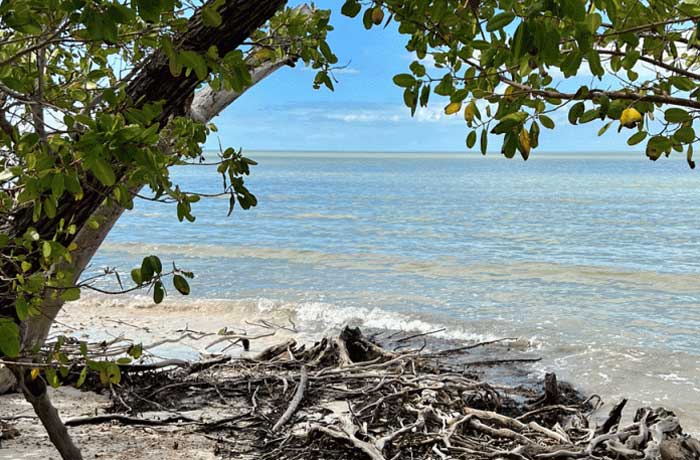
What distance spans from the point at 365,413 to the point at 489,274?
10954 millimetres

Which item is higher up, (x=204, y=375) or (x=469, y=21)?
(x=469, y=21)

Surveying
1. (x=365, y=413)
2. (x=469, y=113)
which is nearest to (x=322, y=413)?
(x=365, y=413)

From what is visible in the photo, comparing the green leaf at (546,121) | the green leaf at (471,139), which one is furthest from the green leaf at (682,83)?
the green leaf at (471,139)

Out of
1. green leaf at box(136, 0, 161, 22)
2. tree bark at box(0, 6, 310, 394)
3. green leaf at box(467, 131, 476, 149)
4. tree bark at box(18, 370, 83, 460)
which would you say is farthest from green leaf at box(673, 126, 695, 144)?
tree bark at box(18, 370, 83, 460)

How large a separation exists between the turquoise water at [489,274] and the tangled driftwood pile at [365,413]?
93.6 inches

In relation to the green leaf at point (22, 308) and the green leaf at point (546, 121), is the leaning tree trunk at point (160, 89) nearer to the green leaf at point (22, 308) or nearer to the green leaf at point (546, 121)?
the green leaf at point (22, 308)

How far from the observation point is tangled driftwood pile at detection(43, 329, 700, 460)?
4.56 meters

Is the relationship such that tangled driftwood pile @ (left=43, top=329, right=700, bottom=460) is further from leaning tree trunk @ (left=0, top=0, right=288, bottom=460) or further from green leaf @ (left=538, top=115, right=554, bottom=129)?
green leaf @ (left=538, top=115, right=554, bottom=129)

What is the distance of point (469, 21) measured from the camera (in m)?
2.55

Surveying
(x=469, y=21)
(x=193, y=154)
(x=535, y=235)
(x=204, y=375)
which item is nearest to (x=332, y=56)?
(x=193, y=154)

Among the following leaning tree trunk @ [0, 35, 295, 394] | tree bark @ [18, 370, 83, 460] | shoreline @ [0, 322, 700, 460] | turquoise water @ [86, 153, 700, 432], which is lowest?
turquoise water @ [86, 153, 700, 432]

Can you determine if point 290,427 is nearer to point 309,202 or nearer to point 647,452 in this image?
point 647,452

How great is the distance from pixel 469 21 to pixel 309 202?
39.4 m

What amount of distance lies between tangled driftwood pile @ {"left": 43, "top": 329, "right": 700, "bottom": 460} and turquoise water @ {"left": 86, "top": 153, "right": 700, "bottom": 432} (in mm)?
2378
